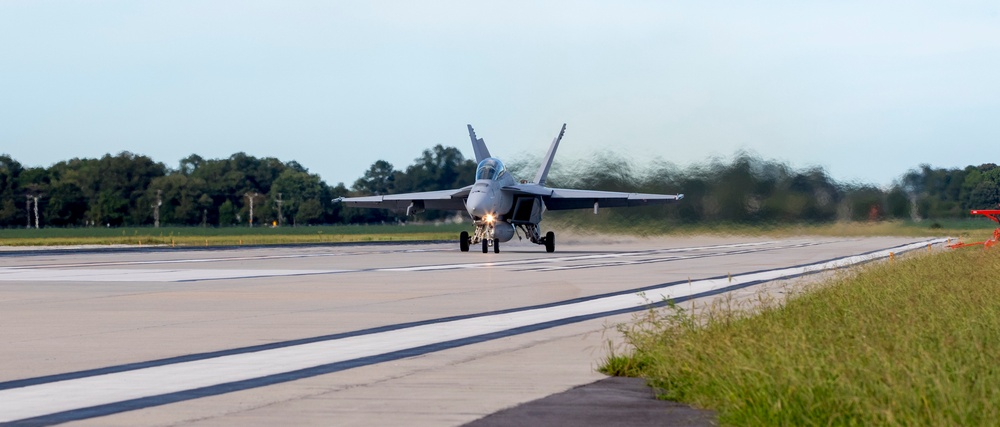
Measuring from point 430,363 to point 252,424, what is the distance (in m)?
3.30

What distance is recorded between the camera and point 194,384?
904cm

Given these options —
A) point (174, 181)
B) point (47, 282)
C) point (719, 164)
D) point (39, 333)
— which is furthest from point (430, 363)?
point (174, 181)

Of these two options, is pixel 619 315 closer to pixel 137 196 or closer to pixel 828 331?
pixel 828 331

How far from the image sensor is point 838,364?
7492 millimetres

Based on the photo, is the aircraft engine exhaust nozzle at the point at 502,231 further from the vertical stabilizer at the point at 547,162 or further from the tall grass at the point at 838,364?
the tall grass at the point at 838,364

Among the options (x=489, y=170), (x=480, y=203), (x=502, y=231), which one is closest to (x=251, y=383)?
(x=480, y=203)

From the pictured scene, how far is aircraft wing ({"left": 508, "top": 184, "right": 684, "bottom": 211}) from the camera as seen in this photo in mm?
42594

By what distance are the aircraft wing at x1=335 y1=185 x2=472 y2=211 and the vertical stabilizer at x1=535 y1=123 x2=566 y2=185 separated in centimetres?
296

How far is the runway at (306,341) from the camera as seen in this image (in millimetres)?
8008

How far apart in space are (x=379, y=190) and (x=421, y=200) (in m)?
94.6

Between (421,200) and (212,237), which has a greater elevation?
(421,200)

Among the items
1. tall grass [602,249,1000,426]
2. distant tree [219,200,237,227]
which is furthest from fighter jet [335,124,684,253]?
distant tree [219,200,237,227]

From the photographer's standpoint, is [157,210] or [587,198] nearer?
[587,198]

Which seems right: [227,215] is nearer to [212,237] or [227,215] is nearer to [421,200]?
[212,237]
